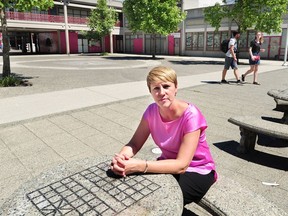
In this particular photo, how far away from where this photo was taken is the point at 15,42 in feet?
155

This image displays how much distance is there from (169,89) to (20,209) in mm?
1302

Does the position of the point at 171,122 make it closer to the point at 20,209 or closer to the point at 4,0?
the point at 20,209

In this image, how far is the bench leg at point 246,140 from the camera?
436 cm

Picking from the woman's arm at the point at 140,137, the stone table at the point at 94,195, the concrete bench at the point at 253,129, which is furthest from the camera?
the concrete bench at the point at 253,129

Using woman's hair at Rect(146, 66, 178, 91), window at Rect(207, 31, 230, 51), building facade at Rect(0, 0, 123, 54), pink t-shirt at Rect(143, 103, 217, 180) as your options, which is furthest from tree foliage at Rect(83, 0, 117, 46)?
woman's hair at Rect(146, 66, 178, 91)

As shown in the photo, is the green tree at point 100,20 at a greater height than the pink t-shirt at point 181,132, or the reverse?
the green tree at point 100,20

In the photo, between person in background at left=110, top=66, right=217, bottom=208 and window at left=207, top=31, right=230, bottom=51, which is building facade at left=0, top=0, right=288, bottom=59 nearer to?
window at left=207, top=31, right=230, bottom=51

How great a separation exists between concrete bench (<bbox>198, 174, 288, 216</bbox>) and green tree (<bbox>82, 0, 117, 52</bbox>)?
32.3 meters

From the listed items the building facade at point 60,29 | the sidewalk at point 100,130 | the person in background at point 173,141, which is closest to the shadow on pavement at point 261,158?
the sidewalk at point 100,130

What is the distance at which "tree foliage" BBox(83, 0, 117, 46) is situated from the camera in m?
32.2

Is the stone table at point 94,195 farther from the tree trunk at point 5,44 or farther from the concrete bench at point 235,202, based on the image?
the tree trunk at point 5,44

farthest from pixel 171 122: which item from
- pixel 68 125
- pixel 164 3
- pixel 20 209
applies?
pixel 164 3

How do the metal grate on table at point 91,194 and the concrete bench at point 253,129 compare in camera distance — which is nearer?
the metal grate on table at point 91,194

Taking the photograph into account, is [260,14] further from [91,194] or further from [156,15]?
[91,194]
